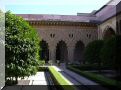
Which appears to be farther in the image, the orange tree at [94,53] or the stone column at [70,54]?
the stone column at [70,54]

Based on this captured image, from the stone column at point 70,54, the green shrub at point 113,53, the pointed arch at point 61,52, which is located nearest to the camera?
the green shrub at point 113,53

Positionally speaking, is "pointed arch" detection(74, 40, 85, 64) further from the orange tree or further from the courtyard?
the orange tree

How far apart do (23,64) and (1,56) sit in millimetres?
1176

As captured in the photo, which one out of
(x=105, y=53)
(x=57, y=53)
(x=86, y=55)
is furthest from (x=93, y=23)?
(x=105, y=53)

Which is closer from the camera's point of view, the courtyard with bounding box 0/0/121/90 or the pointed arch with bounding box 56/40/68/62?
the courtyard with bounding box 0/0/121/90

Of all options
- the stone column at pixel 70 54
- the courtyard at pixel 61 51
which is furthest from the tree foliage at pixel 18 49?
the stone column at pixel 70 54

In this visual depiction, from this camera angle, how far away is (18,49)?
11836 mm

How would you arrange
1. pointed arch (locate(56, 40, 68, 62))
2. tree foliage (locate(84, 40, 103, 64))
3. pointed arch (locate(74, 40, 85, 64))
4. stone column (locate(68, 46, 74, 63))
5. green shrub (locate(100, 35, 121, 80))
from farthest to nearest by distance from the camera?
pointed arch (locate(56, 40, 68, 62)) → pointed arch (locate(74, 40, 85, 64)) → stone column (locate(68, 46, 74, 63)) → tree foliage (locate(84, 40, 103, 64)) → green shrub (locate(100, 35, 121, 80))

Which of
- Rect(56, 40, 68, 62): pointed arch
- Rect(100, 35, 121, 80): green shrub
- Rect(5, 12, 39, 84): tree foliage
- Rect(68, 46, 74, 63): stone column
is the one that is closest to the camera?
Rect(5, 12, 39, 84): tree foliage

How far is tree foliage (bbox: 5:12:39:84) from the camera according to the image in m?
11.7

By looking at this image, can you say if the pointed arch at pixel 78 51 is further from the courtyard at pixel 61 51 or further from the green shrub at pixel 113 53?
the green shrub at pixel 113 53

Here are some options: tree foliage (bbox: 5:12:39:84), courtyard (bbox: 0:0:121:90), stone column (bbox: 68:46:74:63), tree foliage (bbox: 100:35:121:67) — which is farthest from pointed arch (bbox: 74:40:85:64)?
tree foliage (bbox: 5:12:39:84)

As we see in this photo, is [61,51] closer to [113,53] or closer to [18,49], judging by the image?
[113,53]

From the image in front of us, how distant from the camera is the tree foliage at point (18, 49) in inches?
462
